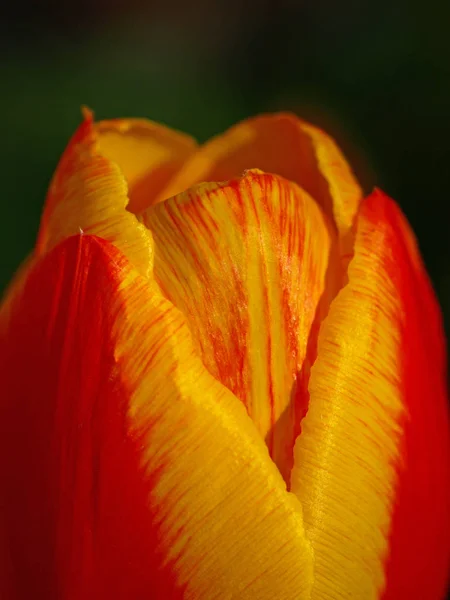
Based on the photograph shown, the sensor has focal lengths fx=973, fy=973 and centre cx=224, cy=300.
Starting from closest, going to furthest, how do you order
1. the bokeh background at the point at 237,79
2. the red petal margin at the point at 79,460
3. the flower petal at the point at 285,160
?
the red petal margin at the point at 79,460 → the flower petal at the point at 285,160 → the bokeh background at the point at 237,79

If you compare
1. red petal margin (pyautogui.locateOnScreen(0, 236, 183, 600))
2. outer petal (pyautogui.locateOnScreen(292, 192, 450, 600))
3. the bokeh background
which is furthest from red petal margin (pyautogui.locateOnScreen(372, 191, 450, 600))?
the bokeh background

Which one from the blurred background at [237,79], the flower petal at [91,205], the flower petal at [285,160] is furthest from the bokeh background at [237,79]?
the flower petal at [91,205]

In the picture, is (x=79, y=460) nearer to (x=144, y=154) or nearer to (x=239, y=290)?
(x=239, y=290)

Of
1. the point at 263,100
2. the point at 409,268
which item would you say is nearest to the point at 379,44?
the point at 263,100

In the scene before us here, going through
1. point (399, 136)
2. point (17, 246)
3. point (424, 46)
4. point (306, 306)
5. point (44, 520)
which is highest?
point (424, 46)

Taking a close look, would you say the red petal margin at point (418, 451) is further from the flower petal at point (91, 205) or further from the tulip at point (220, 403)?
the flower petal at point (91, 205)

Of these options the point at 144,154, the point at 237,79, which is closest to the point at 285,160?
the point at 144,154

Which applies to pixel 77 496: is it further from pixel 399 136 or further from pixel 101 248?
pixel 399 136
